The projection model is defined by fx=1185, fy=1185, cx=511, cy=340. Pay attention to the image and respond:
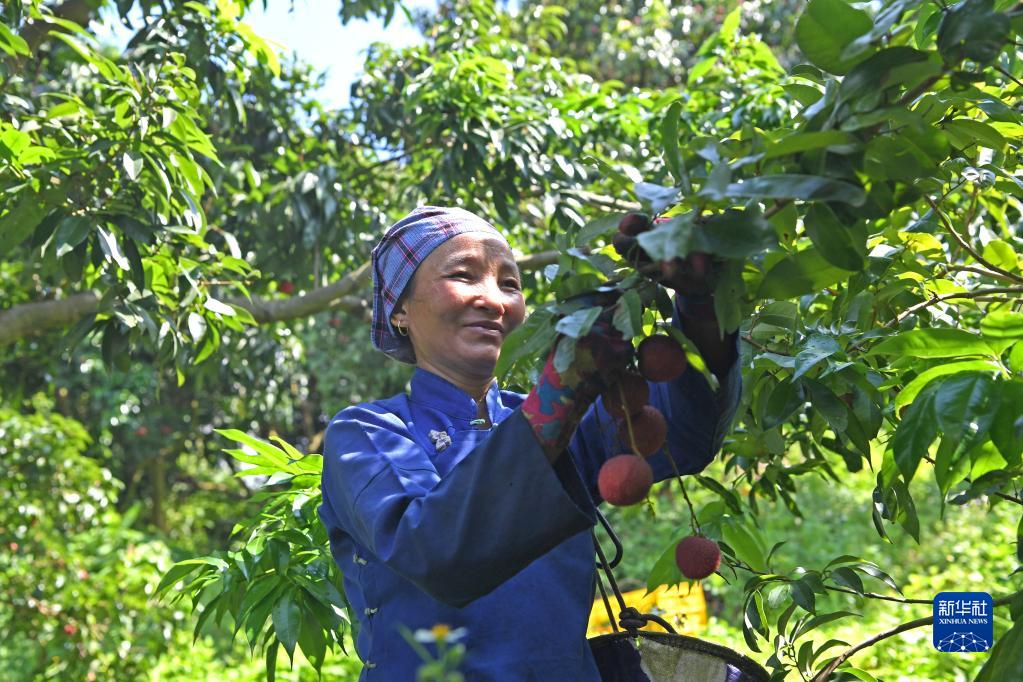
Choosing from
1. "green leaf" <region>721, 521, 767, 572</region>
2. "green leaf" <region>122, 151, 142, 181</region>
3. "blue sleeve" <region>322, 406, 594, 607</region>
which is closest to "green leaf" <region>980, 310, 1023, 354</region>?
"blue sleeve" <region>322, 406, 594, 607</region>

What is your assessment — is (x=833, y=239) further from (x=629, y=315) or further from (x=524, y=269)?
(x=524, y=269)

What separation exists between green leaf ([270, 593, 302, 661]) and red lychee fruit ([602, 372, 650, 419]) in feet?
3.36

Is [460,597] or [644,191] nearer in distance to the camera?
[644,191]

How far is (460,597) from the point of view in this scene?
1.24m

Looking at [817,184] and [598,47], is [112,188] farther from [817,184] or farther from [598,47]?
[598,47]

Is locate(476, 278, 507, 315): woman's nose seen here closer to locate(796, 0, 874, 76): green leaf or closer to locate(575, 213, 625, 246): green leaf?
locate(575, 213, 625, 246): green leaf

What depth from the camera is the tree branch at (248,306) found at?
13.8 feet

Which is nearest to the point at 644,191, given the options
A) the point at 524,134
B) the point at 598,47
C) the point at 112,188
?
the point at 112,188

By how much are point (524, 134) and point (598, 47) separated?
18.7ft

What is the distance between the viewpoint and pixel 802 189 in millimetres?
1083

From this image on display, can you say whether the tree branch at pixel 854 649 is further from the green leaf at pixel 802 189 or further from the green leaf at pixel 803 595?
the green leaf at pixel 802 189

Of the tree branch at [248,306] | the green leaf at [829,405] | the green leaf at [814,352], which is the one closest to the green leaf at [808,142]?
Result: the green leaf at [814,352]

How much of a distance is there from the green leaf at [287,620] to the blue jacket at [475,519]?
1.34ft

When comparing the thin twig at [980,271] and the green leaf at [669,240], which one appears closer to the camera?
the green leaf at [669,240]
